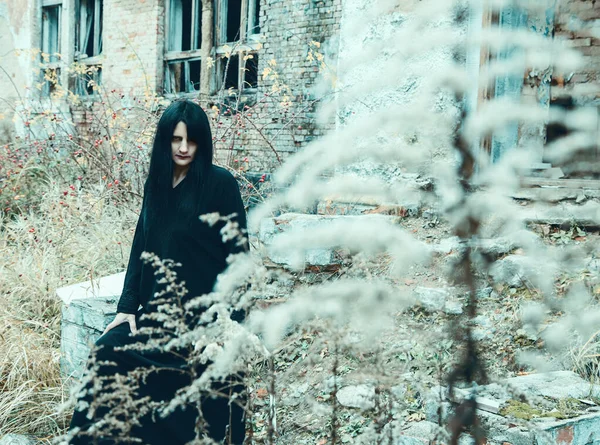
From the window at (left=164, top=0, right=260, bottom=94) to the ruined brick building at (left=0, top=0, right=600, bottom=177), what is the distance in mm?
14

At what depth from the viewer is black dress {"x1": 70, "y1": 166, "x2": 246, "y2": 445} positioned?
2701 mm

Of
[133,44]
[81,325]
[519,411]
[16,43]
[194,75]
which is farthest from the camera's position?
[16,43]

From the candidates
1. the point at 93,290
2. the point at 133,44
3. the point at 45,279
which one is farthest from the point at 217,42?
the point at 93,290

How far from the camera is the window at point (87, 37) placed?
10.4 metres

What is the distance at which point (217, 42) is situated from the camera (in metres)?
8.59

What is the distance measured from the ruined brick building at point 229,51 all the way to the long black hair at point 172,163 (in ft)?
8.15

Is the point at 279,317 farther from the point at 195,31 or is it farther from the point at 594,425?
the point at 195,31

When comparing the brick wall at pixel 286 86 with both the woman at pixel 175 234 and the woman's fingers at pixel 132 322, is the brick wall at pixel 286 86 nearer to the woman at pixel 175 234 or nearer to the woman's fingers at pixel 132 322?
the woman at pixel 175 234

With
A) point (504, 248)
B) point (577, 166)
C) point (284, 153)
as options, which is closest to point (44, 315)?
point (284, 153)

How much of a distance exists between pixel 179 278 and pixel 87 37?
888 centimetres

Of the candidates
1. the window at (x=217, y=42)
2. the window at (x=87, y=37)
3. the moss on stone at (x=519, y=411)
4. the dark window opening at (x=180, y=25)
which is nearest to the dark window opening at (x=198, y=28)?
the window at (x=217, y=42)

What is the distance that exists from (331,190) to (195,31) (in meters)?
8.51

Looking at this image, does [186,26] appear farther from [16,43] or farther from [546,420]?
[546,420]

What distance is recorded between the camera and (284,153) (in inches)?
286
